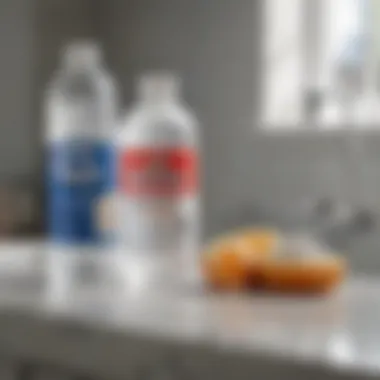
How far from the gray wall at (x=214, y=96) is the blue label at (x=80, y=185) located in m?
0.29

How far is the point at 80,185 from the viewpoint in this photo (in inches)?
55.6

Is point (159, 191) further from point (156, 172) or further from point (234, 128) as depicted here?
point (234, 128)

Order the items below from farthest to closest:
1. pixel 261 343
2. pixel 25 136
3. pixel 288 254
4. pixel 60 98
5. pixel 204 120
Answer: pixel 25 136
pixel 204 120
pixel 60 98
pixel 288 254
pixel 261 343

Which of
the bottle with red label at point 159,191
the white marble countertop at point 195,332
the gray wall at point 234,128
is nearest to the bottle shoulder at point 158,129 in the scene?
the bottle with red label at point 159,191

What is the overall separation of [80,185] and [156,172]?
158 millimetres

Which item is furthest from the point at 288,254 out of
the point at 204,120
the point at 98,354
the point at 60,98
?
the point at 204,120

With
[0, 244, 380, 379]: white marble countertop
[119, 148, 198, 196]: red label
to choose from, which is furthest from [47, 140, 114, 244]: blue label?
[0, 244, 380, 379]: white marble countertop

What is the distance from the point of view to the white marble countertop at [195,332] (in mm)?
646

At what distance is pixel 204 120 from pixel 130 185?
0.46m

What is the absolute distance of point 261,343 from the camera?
67 cm

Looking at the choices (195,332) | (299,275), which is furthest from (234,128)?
(195,332)

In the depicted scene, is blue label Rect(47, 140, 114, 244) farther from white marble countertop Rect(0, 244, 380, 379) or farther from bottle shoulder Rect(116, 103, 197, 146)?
white marble countertop Rect(0, 244, 380, 379)

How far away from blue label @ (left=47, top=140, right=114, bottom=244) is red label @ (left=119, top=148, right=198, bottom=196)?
0.10 m

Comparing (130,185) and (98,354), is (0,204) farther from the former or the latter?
(98,354)
